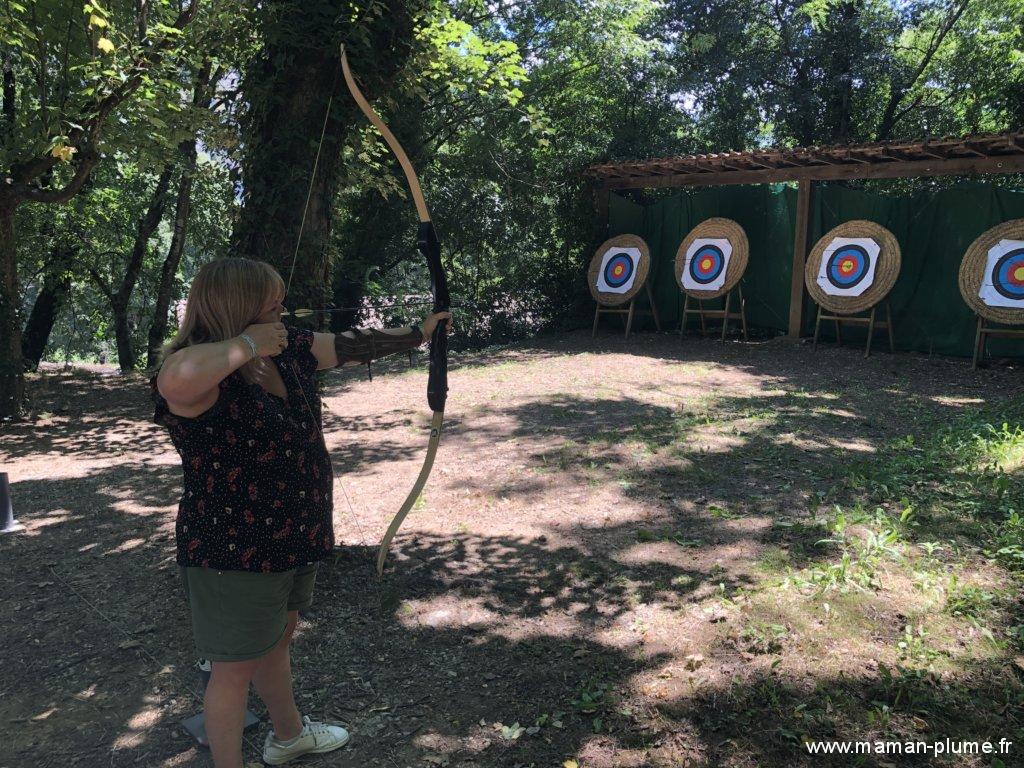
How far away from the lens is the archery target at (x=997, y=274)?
22.4 ft

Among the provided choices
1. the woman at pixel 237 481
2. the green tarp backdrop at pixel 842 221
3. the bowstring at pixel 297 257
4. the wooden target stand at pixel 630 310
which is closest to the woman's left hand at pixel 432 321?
the bowstring at pixel 297 257

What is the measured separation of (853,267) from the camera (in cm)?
797

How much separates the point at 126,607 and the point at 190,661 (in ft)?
1.71

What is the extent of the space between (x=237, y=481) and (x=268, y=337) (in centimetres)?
30

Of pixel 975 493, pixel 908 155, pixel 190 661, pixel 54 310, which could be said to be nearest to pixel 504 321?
pixel 908 155

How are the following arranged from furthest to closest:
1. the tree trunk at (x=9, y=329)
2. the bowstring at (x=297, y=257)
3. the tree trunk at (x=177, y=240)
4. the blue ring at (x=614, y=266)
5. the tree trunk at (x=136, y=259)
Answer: the blue ring at (x=614, y=266) < the tree trunk at (x=136, y=259) < the tree trunk at (x=177, y=240) < the tree trunk at (x=9, y=329) < the bowstring at (x=297, y=257)

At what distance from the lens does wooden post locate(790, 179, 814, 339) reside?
841cm

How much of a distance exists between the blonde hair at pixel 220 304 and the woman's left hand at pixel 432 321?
65 cm

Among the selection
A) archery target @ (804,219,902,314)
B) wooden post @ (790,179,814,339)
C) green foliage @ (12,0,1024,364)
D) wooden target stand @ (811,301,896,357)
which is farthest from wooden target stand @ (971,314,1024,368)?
green foliage @ (12,0,1024,364)

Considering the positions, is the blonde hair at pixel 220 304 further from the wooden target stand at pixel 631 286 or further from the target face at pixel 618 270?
the target face at pixel 618 270

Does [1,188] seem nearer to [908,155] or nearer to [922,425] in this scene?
[922,425]

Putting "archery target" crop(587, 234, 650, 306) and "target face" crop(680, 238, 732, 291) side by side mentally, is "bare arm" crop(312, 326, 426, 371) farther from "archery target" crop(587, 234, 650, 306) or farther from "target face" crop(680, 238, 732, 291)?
"archery target" crop(587, 234, 650, 306)

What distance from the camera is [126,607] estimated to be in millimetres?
2635

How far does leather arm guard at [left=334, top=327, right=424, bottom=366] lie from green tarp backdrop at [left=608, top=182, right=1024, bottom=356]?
7209 mm
